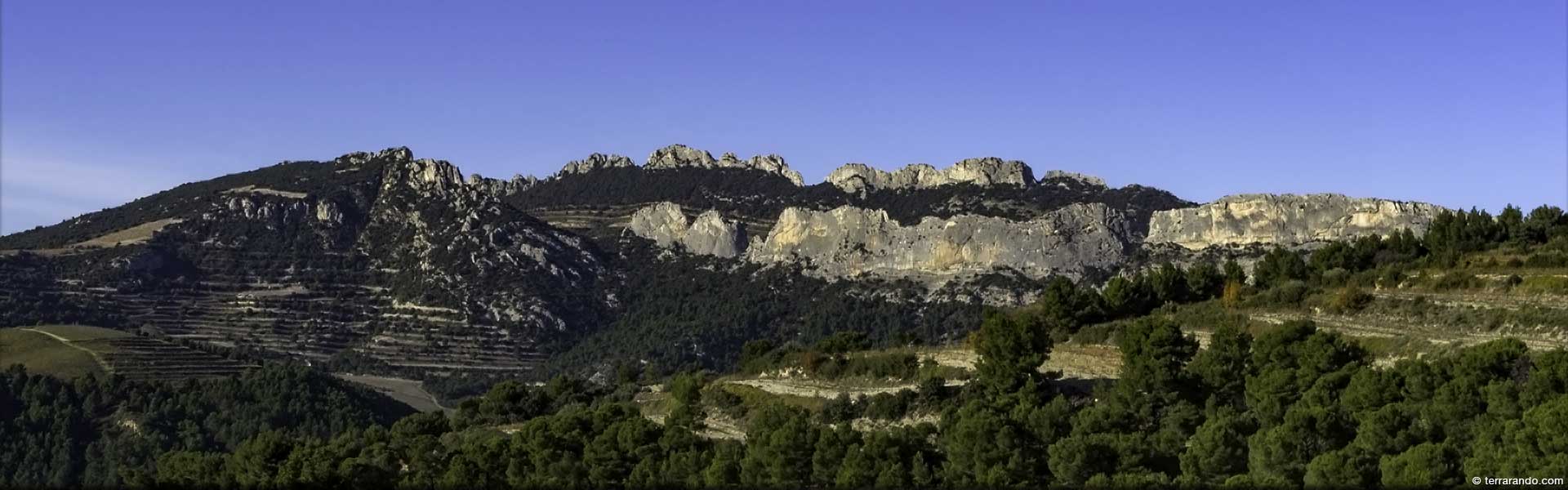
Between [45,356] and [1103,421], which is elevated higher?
[1103,421]

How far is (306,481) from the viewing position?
34094 mm

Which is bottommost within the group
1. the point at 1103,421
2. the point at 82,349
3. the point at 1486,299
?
the point at 82,349

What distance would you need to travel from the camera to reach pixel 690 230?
163250mm

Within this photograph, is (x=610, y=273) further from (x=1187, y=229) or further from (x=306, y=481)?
(x=306, y=481)

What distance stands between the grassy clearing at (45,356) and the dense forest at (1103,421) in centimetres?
1629

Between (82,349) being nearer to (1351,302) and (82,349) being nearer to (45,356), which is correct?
(45,356)

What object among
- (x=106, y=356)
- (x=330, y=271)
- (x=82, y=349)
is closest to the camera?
(x=106, y=356)

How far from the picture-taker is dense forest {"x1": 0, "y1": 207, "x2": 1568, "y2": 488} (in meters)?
26.9

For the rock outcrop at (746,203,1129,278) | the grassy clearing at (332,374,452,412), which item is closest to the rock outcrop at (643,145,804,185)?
the rock outcrop at (746,203,1129,278)

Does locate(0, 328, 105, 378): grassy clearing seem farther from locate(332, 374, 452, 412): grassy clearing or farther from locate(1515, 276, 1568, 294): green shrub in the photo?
locate(1515, 276, 1568, 294): green shrub

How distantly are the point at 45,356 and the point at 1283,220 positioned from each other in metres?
95.3

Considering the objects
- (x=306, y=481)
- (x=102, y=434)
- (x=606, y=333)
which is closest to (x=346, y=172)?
(x=606, y=333)

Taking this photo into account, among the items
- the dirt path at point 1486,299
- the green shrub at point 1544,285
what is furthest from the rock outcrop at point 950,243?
the green shrub at point 1544,285

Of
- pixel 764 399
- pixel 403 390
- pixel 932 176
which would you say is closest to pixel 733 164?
pixel 932 176
